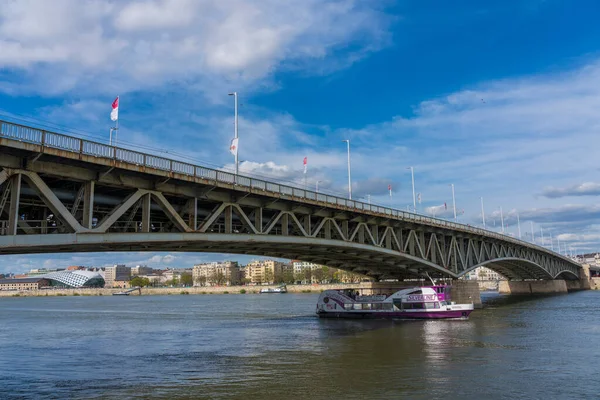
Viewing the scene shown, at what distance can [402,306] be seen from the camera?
5953 cm

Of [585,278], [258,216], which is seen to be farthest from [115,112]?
[585,278]

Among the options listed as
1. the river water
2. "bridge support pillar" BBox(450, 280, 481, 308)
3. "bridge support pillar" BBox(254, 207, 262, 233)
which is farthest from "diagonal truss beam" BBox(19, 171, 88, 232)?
"bridge support pillar" BBox(450, 280, 481, 308)

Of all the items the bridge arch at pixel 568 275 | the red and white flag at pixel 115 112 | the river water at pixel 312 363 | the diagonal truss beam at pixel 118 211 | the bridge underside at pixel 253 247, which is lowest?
the river water at pixel 312 363

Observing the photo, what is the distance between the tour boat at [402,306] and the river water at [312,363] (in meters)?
7.39

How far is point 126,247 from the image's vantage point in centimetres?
3359

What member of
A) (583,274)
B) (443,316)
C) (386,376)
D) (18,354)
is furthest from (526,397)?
(583,274)

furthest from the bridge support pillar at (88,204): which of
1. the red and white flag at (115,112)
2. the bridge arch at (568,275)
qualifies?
the bridge arch at (568,275)

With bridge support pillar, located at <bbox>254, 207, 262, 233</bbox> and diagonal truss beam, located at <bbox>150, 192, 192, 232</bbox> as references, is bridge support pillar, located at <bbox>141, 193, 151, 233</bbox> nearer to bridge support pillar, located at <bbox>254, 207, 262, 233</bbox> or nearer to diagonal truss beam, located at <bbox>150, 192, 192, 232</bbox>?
diagonal truss beam, located at <bbox>150, 192, 192, 232</bbox>

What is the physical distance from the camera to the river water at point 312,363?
2227 cm

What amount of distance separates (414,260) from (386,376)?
36.6 metres

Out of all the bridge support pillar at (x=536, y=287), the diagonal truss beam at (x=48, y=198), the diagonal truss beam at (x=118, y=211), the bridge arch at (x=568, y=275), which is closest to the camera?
the diagonal truss beam at (x=48, y=198)

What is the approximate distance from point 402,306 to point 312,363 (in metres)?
32.2

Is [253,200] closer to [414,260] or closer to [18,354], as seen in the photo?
[18,354]

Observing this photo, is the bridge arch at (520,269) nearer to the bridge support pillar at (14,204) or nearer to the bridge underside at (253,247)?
the bridge underside at (253,247)
